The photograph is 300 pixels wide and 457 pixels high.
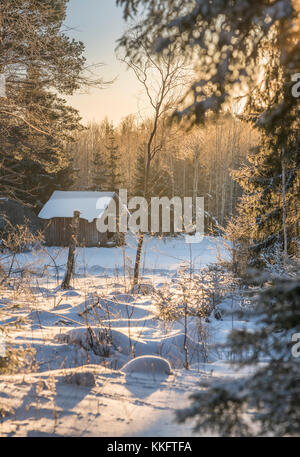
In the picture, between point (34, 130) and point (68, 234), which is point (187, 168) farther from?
point (34, 130)

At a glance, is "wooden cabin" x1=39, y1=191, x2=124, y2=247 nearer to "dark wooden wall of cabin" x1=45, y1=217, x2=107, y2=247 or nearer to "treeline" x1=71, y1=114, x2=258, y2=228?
"dark wooden wall of cabin" x1=45, y1=217, x2=107, y2=247

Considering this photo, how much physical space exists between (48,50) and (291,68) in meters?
7.11

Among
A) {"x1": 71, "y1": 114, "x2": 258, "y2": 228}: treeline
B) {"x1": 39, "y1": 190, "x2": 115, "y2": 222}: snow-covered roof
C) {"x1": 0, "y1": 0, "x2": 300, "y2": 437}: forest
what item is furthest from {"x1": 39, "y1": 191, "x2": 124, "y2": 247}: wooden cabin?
{"x1": 0, "y1": 0, "x2": 300, "y2": 437}: forest

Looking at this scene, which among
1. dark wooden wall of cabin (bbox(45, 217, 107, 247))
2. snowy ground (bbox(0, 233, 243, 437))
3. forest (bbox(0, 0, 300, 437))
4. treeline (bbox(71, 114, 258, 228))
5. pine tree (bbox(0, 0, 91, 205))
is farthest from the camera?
treeline (bbox(71, 114, 258, 228))

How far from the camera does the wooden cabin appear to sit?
25.2 meters

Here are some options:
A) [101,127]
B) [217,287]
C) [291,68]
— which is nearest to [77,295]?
[217,287]

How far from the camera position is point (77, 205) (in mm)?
25797

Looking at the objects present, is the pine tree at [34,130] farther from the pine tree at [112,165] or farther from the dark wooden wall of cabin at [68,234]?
the pine tree at [112,165]

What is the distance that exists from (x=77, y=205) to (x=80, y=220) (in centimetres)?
120

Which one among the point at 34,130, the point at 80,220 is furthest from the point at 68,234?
the point at 34,130

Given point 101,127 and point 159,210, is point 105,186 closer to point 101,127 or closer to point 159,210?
point 159,210

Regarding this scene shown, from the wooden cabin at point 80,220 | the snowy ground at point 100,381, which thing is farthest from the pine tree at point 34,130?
the wooden cabin at point 80,220

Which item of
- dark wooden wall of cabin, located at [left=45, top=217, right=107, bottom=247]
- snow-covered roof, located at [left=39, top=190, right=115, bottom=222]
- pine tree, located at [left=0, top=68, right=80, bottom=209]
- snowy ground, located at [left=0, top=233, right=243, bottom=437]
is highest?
pine tree, located at [left=0, top=68, right=80, bottom=209]

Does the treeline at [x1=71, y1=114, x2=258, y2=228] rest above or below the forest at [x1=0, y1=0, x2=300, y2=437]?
above
